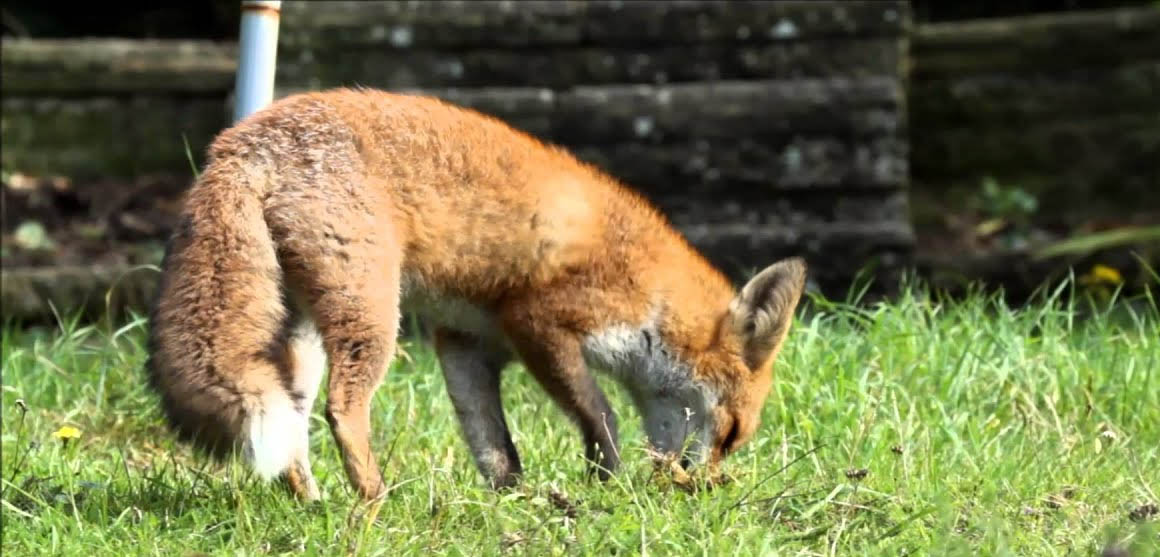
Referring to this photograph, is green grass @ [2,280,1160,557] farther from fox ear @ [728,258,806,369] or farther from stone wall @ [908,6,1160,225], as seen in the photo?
stone wall @ [908,6,1160,225]

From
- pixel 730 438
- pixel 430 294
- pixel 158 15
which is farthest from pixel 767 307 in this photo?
pixel 158 15

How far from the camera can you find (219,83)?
9742mm

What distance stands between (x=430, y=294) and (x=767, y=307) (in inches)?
45.9

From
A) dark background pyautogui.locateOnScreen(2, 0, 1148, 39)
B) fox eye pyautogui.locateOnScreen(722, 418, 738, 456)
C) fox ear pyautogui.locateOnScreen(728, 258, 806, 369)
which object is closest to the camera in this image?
fox ear pyautogui.locateOnScreen(728, 258, 806, 369)

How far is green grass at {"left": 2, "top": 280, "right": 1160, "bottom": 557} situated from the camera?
398cm

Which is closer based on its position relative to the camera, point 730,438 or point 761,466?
point 761,466

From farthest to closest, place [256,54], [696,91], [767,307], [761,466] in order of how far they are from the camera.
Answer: [696,91] < [256,54] < [767,307] < [761,466]

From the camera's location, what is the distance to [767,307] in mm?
5082

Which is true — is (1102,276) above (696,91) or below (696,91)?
below

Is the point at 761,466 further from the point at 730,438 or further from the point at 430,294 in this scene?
the point at 430,294

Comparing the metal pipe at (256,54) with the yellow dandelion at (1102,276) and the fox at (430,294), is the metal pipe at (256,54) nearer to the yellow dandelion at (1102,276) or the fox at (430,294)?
the fox at (430,294)

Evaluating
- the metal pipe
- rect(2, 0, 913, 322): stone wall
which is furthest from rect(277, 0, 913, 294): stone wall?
the metal pipe

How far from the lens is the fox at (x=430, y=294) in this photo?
168 inches

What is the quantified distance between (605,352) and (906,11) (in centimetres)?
393
